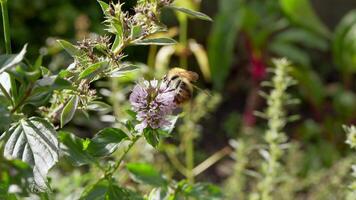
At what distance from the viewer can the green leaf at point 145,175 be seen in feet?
3.72

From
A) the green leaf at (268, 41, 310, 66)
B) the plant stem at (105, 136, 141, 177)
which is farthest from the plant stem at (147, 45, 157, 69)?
the plant stem at (105, 136, 141, 177)

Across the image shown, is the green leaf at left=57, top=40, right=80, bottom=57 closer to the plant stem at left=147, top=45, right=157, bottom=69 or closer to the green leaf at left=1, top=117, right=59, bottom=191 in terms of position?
the green leaf at left=1, top=117, right=59, bottom=191

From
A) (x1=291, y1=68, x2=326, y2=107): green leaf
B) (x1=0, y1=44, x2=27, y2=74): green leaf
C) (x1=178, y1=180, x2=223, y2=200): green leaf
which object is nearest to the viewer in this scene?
(x1=0, y1=44, x2=27, y2=74): green leaf

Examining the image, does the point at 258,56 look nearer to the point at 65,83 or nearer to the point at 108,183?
the point at 108,183

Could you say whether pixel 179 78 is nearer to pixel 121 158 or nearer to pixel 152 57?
pixel 121 158

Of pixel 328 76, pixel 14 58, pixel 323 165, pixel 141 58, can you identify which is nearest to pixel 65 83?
pixel 14 58

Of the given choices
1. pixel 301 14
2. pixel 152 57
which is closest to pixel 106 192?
pixel 152 57

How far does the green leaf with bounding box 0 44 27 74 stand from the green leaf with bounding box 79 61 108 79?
3.8 inches

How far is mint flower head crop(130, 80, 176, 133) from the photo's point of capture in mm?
849

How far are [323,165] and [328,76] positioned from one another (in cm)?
115

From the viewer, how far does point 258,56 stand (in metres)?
3.39

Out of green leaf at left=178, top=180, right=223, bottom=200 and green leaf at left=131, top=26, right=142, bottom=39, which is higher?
green leaf at left=131, top=26, right=142, bottom=39

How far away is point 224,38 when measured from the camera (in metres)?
3.42

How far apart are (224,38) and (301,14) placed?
1.23 ft
